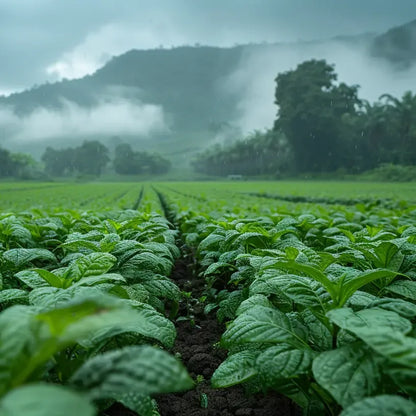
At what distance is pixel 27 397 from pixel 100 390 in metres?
0.15

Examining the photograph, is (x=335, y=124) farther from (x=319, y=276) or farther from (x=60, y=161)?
(x=60, y=161)

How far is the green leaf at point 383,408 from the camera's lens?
939 millimetres

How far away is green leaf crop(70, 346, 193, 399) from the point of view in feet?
2.59

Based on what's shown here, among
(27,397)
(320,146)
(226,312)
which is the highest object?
(320,146)

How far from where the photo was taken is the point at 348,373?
1165mm

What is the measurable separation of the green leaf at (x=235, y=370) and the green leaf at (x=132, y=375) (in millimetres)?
843

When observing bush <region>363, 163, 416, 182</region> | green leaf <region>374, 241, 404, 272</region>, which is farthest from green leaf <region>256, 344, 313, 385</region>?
bush <region>363, 163, 416, 182</region>

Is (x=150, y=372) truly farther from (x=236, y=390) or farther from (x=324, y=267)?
(x=236, y=390)

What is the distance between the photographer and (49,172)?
11169 centimetres

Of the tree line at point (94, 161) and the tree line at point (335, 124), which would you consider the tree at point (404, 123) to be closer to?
the tree line at point (335, 124)

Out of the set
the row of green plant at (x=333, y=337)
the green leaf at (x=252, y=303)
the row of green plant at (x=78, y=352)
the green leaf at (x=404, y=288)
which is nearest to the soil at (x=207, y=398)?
the row of green plant at (x=333, y=337)

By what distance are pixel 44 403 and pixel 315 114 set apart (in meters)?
56.6

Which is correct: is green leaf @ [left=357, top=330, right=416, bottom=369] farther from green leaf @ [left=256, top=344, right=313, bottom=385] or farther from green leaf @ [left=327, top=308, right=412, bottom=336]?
green leaf @ [left=256, top=344, right=313, bottom=385]

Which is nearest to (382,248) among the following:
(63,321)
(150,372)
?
A: (150,372)
